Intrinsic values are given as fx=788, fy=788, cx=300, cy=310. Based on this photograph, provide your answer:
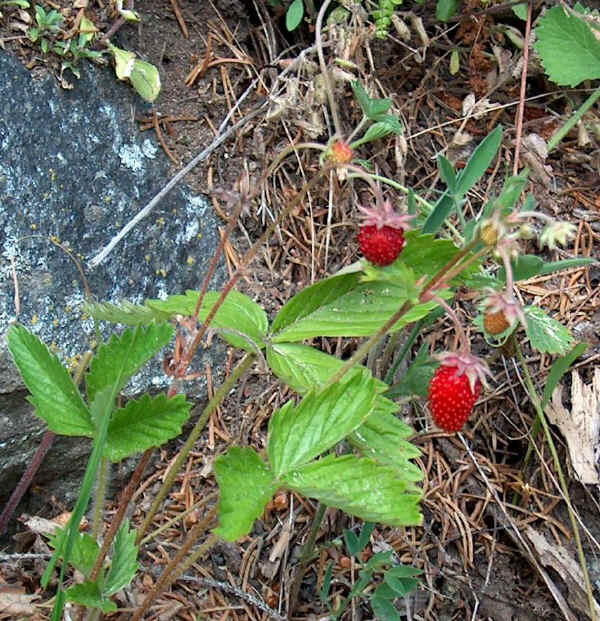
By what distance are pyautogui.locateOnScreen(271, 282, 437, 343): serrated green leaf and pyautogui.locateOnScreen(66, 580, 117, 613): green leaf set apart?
0.54m

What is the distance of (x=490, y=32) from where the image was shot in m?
2.55

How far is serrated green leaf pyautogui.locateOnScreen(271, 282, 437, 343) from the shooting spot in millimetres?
1462

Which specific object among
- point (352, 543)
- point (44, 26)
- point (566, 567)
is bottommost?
point (566, 567)

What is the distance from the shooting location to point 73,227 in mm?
2039

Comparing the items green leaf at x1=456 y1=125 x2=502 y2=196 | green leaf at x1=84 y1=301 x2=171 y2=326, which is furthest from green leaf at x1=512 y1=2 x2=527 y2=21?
green leaf at x1=84 y1=301 x2=171 y2=326

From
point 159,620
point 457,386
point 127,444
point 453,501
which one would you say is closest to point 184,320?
point 127,444

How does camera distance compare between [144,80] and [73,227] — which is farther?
[144,80]

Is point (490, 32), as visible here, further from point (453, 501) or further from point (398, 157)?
point (453, 501)

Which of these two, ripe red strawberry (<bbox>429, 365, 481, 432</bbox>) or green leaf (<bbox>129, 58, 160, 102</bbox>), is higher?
green leaf (<bbox>129, 58, 160, 102</bbox>)

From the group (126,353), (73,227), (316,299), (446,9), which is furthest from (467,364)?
(446,9)

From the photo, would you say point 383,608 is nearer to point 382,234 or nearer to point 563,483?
point 563,483

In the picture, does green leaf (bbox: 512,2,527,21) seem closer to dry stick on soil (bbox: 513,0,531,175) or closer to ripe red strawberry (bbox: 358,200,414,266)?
dry stick on soil (bbox: 513,0,531,175)

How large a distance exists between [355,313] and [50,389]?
57 cm

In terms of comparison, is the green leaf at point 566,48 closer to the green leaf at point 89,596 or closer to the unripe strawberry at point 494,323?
the unripe strawberry at point 494,323
